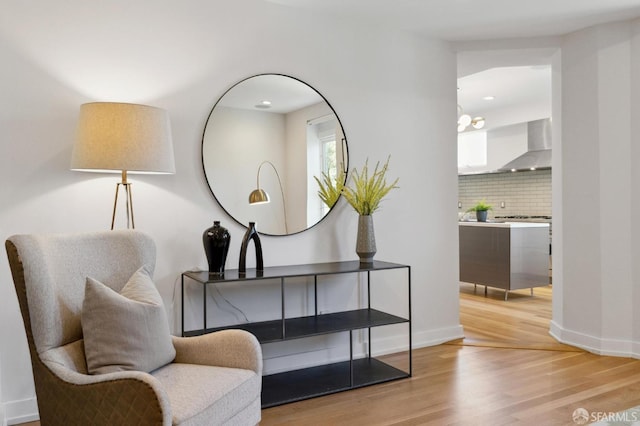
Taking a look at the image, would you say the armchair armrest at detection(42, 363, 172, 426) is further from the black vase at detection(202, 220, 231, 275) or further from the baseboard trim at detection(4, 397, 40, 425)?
the black vase at detection(202, 220, 231, 275)

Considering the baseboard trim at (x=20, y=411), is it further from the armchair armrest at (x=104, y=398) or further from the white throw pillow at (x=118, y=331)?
the white throw pillow at (x=118, y=331)

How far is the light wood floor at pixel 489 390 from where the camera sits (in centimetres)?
255

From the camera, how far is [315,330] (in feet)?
9.59

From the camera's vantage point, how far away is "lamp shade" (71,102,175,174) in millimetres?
2305

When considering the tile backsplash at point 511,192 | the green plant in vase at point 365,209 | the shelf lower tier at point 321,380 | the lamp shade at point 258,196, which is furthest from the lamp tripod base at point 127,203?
the tile backsplash at point 511,192

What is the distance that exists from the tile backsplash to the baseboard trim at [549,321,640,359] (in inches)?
149

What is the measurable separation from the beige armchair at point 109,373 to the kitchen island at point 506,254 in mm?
4104

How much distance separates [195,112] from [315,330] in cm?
145

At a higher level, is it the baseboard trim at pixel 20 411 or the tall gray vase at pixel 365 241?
the tall gray vase at pixel 365 241

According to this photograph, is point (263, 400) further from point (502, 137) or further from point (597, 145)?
point (502, 137)

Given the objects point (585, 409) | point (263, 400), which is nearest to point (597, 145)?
point (585, 409)

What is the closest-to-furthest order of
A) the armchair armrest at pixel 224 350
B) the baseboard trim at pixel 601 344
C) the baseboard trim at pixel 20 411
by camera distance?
1. the armchair armrest at pixel 224 350
2. the baseboard trim at pixel 20 411
3. the baseboard trim at pixel 601 344

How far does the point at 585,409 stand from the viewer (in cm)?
262

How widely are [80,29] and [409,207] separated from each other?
2431 millimetres
